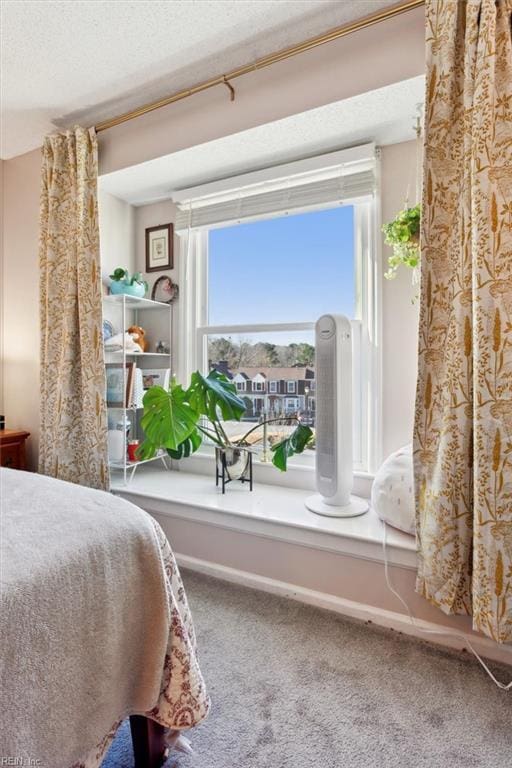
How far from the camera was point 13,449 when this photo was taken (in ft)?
8.43

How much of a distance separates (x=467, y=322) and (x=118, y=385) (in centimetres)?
193

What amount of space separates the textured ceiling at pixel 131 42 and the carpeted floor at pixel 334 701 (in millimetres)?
2525

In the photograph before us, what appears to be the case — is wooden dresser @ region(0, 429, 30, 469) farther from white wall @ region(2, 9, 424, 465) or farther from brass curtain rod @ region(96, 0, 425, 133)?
brass curtain rod @ region(96, 0, 425, 133)

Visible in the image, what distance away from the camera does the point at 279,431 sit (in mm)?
2521

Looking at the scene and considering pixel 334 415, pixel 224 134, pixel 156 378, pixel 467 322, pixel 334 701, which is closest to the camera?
pixel 334 701

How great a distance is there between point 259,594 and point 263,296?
1690mm

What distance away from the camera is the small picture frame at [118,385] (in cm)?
241

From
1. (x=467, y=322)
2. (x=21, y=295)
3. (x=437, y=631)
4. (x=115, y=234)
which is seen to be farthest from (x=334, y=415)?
(x=21, y=295)

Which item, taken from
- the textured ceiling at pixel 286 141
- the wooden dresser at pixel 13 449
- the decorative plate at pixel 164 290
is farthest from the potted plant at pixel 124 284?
the wooden dresser at pixel 13 449

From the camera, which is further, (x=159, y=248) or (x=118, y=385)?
(x=159, y=248)

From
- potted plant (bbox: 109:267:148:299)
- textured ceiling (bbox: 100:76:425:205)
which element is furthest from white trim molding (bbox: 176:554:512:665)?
textured ceiling (bbox: 100:76:425:205)

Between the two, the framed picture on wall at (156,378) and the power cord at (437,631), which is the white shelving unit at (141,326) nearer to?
the framed picture on wall at (156,378)

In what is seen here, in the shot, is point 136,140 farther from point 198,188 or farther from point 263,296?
point 263,296

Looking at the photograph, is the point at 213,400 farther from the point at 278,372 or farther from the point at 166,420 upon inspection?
the point at 278,372
